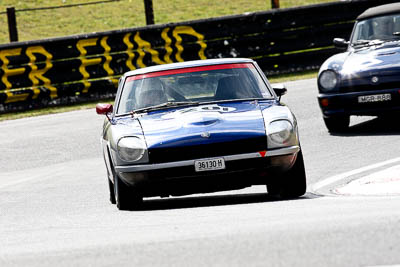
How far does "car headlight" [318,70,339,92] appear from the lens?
12.6m

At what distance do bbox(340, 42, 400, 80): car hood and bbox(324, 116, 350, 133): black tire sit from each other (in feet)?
2.13

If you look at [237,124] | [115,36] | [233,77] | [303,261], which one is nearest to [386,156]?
[233,77]

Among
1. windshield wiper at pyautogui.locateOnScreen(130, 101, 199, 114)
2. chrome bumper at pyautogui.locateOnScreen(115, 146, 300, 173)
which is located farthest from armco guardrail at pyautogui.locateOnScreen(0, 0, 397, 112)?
chrome bumper at pyautogui.locateOnScreen(115, 146, 300, 173)

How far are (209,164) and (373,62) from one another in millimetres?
5274

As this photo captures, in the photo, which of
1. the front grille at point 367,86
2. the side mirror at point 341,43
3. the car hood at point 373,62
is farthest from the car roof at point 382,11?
the front grille at point 367,86

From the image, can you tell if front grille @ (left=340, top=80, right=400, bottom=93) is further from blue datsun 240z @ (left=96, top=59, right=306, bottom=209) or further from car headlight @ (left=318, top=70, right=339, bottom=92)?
blue datsun 240z @ (left=96, top=59, right=306, bottom=209)

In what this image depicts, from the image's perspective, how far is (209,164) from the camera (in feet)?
25.4

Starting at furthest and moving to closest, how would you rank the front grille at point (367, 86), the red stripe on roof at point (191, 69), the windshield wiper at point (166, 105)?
the front grille at point (367, 86), the red stripe on roof at point (191, 69), the windshield wiper at point (166, 105)

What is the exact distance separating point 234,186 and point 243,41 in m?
12.8

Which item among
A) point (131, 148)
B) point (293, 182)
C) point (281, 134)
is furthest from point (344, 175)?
point (131, 148)

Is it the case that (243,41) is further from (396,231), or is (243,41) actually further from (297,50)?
(396,231)

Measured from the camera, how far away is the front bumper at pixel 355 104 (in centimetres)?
1223

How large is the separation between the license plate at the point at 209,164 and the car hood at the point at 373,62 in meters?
5.08

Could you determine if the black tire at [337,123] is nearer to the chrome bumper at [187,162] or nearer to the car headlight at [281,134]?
the car headlight at [281,134]
